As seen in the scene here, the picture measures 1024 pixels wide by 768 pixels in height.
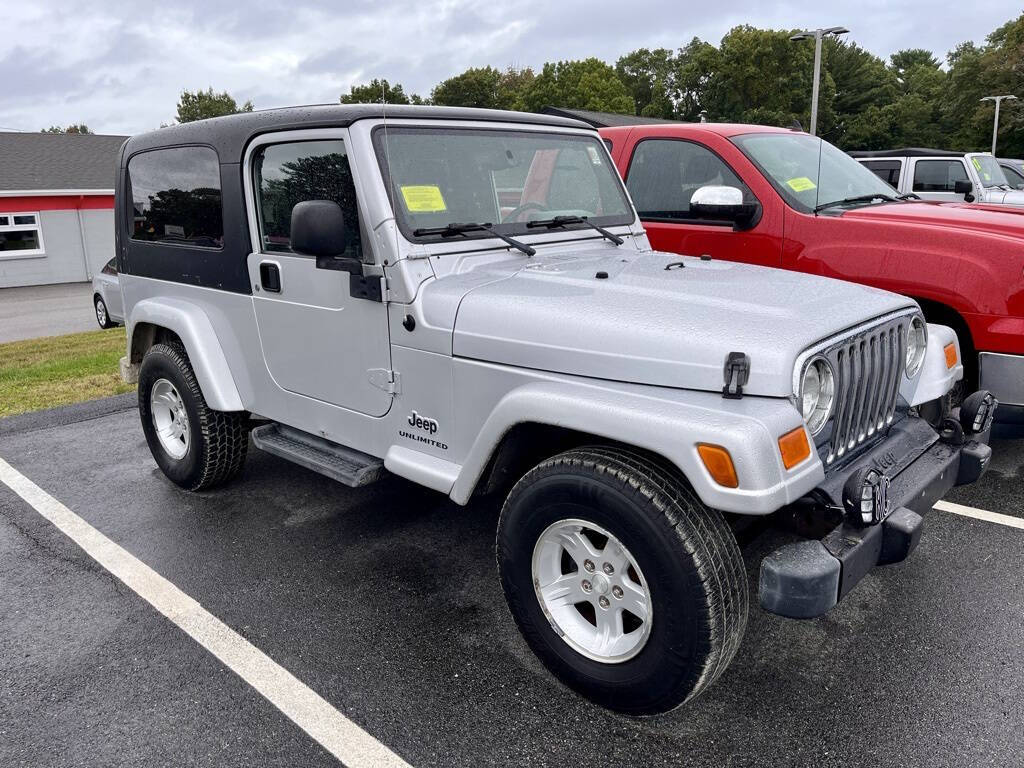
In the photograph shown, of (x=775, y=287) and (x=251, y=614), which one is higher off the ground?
(x=775, y=287)

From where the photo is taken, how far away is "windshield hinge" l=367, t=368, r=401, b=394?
3.35 meters

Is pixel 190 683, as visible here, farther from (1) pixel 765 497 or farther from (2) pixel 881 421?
(2) pixel 881 421

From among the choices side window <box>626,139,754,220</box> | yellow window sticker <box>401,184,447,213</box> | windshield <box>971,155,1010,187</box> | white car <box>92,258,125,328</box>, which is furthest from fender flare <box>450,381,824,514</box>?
white car <box>92,258,125,328</box>

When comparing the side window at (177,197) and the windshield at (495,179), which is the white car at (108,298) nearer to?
the side window at (177,197)

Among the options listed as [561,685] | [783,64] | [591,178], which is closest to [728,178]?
[591,178]

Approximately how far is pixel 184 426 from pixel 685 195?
11.7 feet

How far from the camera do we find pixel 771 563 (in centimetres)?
243

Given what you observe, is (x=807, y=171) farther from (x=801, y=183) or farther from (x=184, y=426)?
(x=184, y=426)

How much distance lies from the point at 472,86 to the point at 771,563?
73977mm

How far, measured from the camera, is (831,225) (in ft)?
16.0

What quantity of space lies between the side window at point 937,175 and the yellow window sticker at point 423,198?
11432mm

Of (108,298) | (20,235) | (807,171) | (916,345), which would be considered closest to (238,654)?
(916,345)

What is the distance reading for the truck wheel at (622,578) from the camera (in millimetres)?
2449

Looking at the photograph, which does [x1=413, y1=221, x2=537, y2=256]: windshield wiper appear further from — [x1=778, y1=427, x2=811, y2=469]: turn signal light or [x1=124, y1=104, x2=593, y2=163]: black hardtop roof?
[x1=778, y1=427, x2=811, y2=469]: turn signal light
